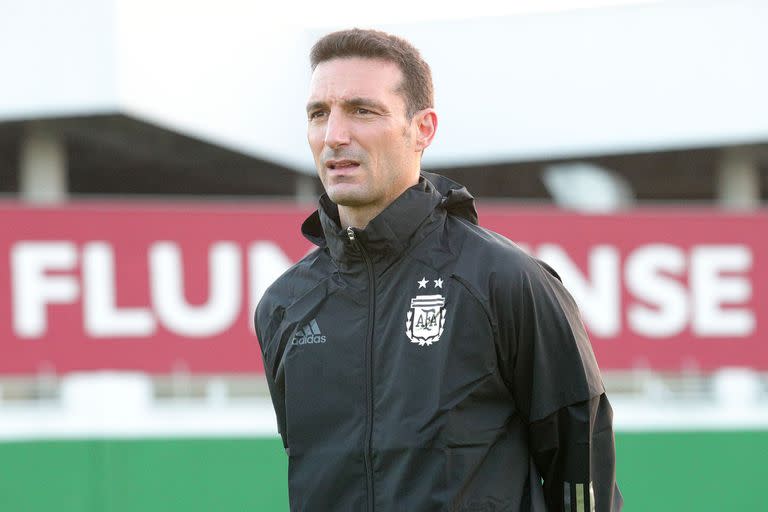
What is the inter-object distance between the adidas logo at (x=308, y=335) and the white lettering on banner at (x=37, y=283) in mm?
3774

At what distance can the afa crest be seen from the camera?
2.20 meters

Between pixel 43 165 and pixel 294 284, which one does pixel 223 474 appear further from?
pixel 43 165

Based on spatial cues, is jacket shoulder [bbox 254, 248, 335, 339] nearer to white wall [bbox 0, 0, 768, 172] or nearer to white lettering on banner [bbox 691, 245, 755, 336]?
white lettering on banner [bbox 691, 245, 755, 336]

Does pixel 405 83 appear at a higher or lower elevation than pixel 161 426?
higher

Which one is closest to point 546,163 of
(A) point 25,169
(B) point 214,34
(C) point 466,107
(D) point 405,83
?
(C) point 466,107

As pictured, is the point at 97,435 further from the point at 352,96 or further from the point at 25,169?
the point at 25,169

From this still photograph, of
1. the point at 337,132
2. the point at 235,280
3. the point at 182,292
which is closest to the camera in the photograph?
the point at 337,132

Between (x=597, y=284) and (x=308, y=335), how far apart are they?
4144mm

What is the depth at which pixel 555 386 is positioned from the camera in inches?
87.0

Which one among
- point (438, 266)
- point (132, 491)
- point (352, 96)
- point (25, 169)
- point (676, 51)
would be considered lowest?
point (132, 491)

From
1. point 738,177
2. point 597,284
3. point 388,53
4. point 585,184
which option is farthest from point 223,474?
point 585,184

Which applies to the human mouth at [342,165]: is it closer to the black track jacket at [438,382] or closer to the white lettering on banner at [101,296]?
the black track jacket at [438,382]

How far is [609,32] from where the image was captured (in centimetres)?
1606

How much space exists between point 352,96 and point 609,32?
14.5 m
